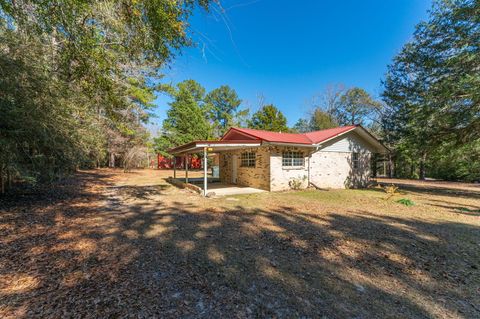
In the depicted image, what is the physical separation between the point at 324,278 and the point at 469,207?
8422 mm

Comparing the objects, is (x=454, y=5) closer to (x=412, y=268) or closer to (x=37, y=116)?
(x=412, y=268)

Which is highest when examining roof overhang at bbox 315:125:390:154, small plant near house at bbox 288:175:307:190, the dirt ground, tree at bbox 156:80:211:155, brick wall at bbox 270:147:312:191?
tree at bbox 156:80:211:155

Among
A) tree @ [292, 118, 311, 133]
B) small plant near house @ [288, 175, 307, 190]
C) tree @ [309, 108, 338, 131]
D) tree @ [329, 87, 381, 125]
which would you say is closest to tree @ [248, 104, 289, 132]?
tree @ [309, 108, 338, 131]

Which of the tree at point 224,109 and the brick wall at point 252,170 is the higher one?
the tree at point 224,109

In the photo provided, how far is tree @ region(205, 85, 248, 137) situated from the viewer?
3184 centimetres

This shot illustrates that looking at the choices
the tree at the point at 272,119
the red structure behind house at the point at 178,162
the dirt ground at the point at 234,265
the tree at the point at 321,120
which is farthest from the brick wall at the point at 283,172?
the red structure behind house at the point at 178,162

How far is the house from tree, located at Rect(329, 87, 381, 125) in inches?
564

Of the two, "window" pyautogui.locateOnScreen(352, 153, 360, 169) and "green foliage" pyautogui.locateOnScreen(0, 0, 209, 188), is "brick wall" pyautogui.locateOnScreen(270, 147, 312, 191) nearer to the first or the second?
"window" pyautogui.locateOnScreen(352, 153, 360, 169)

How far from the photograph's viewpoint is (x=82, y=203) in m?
6.93

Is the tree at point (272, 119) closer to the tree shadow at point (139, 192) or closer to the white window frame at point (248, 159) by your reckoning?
the white window frame at point (248, 159)

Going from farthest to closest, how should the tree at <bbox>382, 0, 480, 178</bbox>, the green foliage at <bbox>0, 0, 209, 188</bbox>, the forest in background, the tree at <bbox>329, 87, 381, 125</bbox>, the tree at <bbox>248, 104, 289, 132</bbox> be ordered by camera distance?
the tree at <bbox>248, 104, 289, 132</bbox> < the tree at <bbox>329, 87, 381, 125</bbox> < the tree at <bbox>382, 0, 480, 178</bbox> < the forest in background < the green foliage at <bbox>0, 0, 209, 188</bbox>

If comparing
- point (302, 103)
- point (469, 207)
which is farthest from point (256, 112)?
point (469, 207)

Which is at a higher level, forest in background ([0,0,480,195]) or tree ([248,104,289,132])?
tree ([248,104,289,132])

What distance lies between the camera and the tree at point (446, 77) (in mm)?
8695
